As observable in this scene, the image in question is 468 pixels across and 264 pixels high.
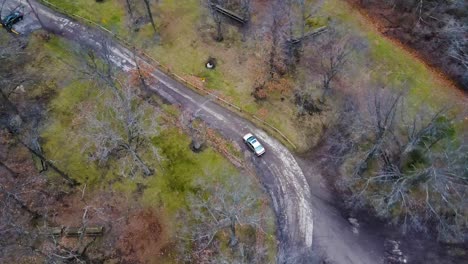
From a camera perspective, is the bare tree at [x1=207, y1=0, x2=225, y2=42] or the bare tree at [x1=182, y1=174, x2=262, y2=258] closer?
the bare tree at [x1=182, y1=174, x2=262, y2=258]

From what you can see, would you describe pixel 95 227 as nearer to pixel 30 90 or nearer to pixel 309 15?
pixel 30 90

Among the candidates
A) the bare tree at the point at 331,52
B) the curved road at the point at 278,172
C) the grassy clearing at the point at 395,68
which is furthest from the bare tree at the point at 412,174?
the bare tree at the point at 331,52

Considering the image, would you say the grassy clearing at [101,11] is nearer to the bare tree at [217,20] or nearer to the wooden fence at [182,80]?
the wooden fence at [182,80]

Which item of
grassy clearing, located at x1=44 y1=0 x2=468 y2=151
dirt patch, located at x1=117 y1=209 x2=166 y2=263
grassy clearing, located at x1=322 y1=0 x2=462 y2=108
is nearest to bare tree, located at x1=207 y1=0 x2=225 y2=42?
grassy clearing, located at x1=44 y1=0 x2=468 y2=151

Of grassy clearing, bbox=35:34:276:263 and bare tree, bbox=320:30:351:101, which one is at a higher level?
bare tree, bbox=320:30:351:101

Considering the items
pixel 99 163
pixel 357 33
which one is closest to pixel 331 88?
pixel 357 33

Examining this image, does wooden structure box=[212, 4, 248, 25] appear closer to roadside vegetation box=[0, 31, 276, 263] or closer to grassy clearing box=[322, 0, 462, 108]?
grassy clearing box=[322, 0, 462, 108]

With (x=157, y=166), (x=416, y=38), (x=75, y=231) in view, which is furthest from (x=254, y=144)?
(x=416, y=38)
